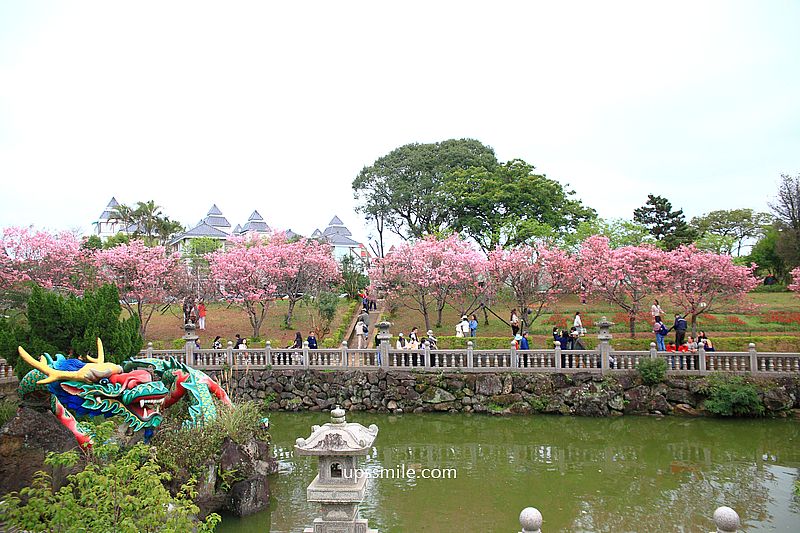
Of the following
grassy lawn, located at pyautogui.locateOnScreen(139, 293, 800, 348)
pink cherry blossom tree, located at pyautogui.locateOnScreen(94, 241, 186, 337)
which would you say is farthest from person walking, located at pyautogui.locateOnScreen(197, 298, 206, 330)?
pink cherry blossom tree, located at pyautogui.locateOnScreen(94, 241, 186, 337)

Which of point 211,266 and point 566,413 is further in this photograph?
point 211,266

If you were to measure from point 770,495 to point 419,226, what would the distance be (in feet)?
102

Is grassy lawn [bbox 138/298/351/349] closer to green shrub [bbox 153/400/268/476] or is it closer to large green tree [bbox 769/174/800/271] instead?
green shrub [bbox 153/400/268/476]

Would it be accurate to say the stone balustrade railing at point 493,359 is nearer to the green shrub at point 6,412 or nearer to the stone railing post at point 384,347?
the stone railing post at point 384,347

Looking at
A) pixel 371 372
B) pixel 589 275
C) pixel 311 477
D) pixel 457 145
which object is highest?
pixel 457 145

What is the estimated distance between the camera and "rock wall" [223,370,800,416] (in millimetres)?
16281

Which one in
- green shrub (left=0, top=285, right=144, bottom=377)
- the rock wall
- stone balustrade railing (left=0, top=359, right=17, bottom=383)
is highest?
green shrub (left=0, top=285, right=144, bottom=377)

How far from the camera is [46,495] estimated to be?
17.8 ft

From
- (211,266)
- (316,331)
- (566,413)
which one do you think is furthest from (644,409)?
(211,266)

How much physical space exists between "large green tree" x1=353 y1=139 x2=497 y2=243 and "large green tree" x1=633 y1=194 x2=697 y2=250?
10.6 m

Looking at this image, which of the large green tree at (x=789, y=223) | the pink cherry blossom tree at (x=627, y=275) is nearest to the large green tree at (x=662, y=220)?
the large green tree at (x=789, y=223)

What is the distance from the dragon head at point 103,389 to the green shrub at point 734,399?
44.8 feet

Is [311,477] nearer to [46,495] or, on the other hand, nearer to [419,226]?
[46,495]

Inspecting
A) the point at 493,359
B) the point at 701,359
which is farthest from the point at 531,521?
the point at 701,359
